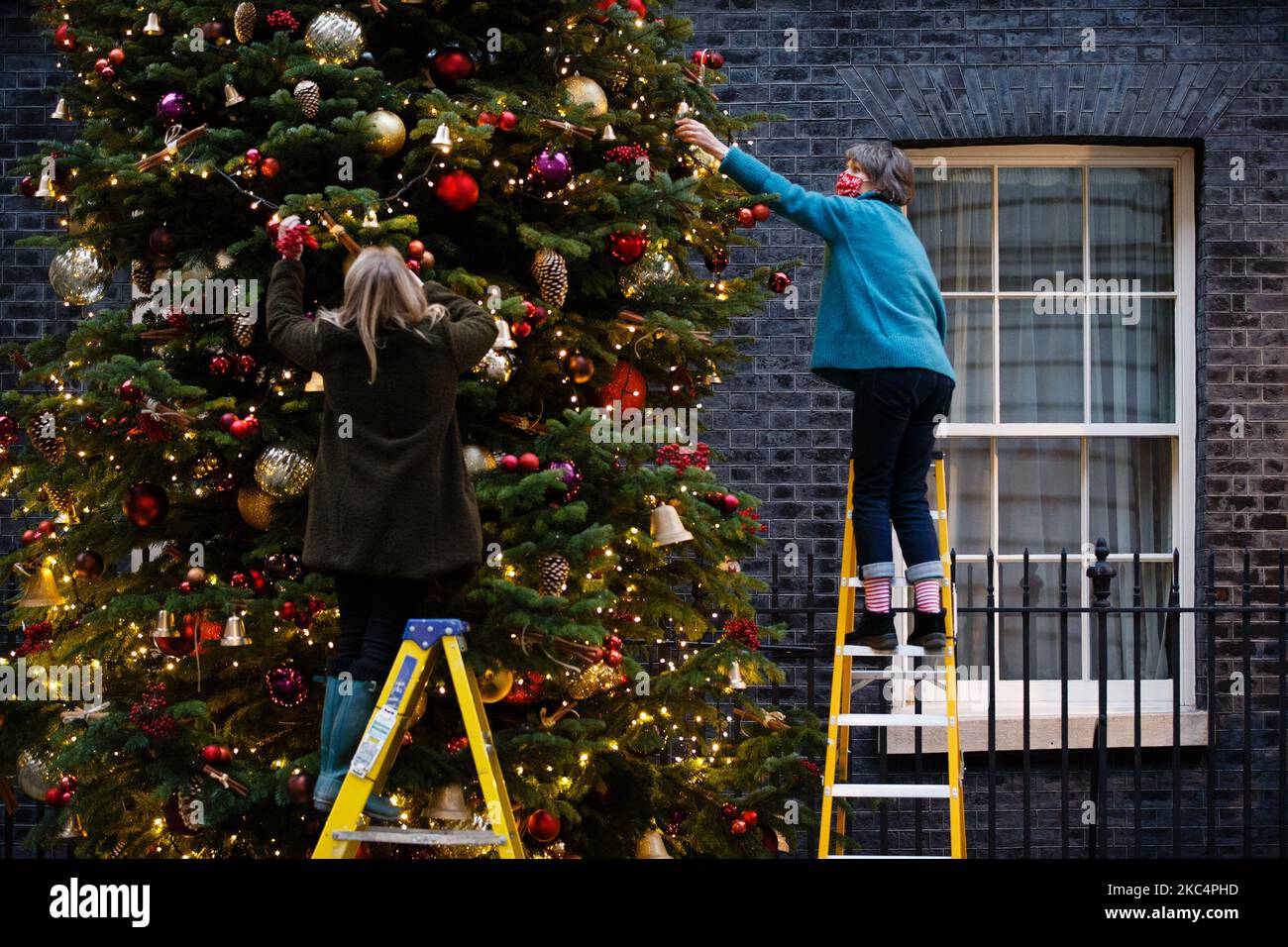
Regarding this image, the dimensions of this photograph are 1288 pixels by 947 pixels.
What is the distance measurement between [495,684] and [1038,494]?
3.75m

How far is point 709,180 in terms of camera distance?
18.1 ft

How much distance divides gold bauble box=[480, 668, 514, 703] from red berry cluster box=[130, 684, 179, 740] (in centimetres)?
102

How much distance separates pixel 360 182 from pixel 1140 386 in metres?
4.46

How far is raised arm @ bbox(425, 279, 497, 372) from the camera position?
171 inches

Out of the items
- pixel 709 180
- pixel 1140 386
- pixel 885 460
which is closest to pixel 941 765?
pixel 1140 386

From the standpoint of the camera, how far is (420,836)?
13.4 feet

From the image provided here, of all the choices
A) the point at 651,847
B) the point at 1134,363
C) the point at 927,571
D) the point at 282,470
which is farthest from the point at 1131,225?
the point at 282,470

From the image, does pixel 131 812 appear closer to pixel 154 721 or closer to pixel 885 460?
pixel 154 721

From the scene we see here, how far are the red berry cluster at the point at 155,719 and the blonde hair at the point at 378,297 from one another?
4.60ft

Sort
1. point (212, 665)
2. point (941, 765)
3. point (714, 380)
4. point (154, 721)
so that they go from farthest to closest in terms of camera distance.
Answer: point (941, 765), point (714, 380), point (212, 665), point (154, 721)

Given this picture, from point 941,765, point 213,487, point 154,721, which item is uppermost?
point 213,487

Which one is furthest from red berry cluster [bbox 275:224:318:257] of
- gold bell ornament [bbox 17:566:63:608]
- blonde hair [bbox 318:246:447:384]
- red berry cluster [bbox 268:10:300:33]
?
gold bell ornament [bbox 17:566:63:608]

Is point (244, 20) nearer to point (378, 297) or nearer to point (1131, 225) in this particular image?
point (378, 297)

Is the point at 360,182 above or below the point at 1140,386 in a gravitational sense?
above
